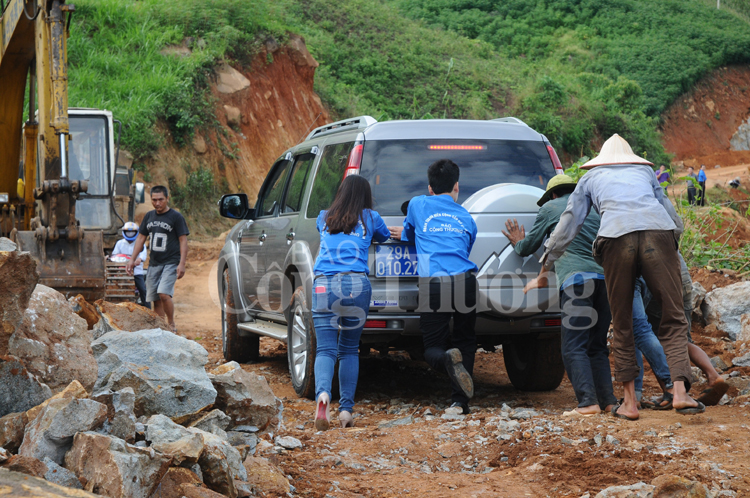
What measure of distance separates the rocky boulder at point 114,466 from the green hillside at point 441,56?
18.7m

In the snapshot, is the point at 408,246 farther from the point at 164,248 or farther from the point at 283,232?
the point at 164,248

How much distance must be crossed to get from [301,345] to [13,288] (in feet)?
10.5

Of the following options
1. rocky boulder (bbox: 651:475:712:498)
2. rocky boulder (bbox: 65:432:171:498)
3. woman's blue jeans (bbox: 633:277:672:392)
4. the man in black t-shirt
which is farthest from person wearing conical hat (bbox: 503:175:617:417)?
the man in black t-shirt

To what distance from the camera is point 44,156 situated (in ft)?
26.0

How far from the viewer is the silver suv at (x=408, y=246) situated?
5.75 metres

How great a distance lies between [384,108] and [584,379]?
27670 mm

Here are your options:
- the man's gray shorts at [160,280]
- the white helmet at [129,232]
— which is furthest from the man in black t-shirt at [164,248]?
the white helmet at [129,232]

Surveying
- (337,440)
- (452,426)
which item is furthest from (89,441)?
(452,426)

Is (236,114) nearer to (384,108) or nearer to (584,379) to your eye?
(384,108)

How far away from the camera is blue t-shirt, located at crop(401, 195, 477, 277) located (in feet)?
Answer: 18.2

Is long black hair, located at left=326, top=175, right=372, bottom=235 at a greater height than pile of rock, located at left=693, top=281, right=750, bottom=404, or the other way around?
long black hair, located at left=326, top=175, right=372, bottom=235

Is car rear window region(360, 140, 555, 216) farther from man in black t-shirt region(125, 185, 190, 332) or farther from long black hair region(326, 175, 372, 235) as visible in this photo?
man in black t-shirt region(125, 185, 190, 332)

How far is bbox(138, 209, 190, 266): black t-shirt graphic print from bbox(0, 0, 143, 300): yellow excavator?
0.87 m

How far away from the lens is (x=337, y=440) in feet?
16.4
